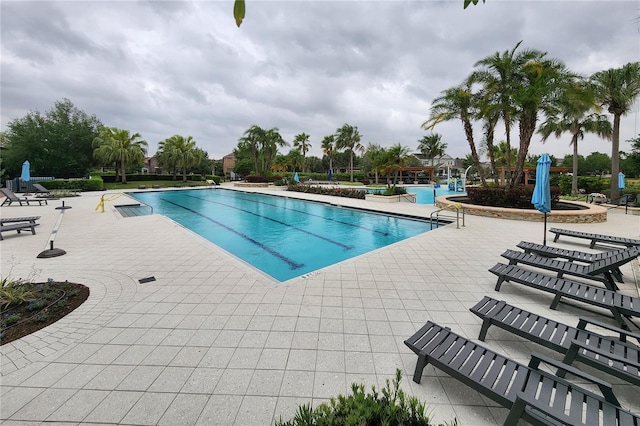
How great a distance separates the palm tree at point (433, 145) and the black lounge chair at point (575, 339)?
53.2 meters

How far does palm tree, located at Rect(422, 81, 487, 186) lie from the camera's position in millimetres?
14904

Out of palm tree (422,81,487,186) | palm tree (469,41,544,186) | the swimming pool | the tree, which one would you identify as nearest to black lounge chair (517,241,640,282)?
palm tree (469,41,544,186)

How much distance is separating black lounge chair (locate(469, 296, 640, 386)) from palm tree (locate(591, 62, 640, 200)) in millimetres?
18425

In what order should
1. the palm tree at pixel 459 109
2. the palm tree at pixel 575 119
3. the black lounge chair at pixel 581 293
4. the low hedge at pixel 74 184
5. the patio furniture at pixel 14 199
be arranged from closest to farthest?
1. the black lounge chair at pixel 581 293
2. the palm tree at pixel 575 119
3. the palm tree at pixel 459 109
4. the patio furniture at pixel 14 199
5. the low hedge at pixel 74 184

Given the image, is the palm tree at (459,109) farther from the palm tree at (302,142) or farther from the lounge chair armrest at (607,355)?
the palm tree at (302,142)

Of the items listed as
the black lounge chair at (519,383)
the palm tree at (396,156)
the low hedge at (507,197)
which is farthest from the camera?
the palm tree at (396,156)

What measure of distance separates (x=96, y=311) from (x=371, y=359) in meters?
3.92

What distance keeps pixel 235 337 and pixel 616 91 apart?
22.4 m

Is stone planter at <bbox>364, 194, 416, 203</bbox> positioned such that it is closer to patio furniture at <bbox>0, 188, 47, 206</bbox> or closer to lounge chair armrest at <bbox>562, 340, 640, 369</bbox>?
lounge chair armrest at <bbox>562, 340, 640, 369</bbox>

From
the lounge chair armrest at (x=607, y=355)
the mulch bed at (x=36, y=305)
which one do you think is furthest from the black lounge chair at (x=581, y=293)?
the mulch bed at (x=36, y=305)

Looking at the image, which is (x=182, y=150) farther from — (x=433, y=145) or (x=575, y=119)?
(x=433, y=145)

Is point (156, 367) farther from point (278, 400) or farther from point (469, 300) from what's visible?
point (469, 300)

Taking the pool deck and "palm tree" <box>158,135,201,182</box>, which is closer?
the pool deck

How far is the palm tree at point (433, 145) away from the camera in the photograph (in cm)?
5195
